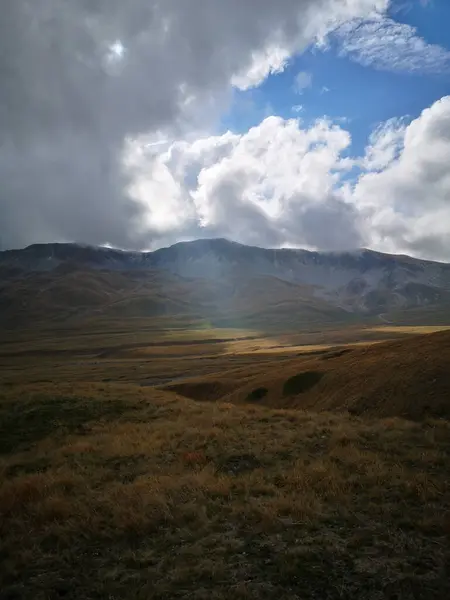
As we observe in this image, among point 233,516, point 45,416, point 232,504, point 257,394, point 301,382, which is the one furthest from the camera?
point 257,394

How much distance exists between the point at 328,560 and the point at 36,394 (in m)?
25.1

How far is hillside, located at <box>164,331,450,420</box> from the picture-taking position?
2209cm

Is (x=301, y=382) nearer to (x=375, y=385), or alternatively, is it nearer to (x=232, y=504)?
(x=375, y=385)

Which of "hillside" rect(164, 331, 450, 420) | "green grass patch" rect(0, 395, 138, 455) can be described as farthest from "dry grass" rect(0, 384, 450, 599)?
"hillside" rect(164, 331, 450, 420)

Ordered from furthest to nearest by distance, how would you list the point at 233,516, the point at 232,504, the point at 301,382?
the point at 301,382
the point at 232,504
the point at 233,516

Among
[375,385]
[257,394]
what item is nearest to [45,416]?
[375,385]

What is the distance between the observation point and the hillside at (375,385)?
22.1 meters

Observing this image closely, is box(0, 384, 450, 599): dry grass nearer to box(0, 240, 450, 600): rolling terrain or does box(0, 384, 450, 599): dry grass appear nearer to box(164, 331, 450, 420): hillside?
box(0, 240, 450, 600): rolling terrain

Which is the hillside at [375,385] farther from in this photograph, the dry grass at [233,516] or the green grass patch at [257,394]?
the dry grass at [233,516]

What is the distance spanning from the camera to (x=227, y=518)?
9.31 metres

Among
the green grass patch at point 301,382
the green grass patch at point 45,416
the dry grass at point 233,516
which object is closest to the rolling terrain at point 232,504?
the dry grass at point 233,516

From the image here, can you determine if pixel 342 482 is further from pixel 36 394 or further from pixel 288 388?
pixel 288 388

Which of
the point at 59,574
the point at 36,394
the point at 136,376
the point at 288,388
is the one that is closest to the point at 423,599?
the point at 59,574

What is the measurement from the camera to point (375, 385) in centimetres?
2586
